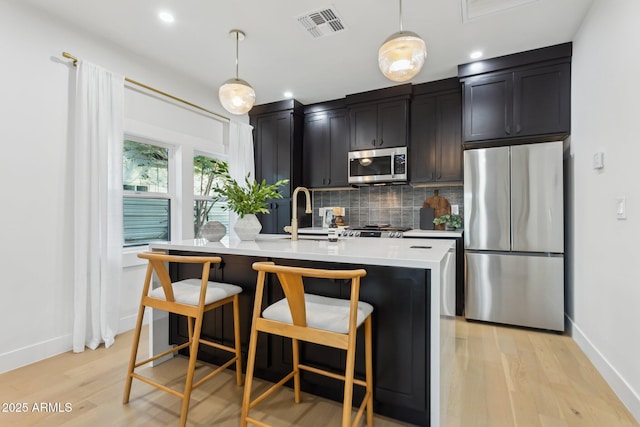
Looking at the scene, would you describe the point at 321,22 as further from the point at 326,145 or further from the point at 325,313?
the point at 325,313

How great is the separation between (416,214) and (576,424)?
2.60 meters

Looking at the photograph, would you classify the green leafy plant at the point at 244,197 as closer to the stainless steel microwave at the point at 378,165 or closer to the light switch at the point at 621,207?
the stainless steel microwave at the point at 378,165

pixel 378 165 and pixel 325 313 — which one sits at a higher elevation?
pixel 378 165

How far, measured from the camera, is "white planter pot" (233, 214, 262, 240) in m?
2.27

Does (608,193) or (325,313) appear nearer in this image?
(325,313)

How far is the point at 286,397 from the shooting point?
1775mm

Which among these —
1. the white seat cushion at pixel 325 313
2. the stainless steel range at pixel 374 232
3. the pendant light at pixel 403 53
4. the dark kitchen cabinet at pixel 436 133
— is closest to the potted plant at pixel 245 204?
the white seat cushion at pixel 325 313

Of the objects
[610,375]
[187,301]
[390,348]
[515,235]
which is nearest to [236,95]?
[187,301]

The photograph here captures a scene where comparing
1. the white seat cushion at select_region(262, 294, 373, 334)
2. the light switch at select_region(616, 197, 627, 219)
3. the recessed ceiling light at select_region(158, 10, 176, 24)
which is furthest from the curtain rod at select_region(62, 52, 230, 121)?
the light switch at select_region(616, 197, 627, 219)

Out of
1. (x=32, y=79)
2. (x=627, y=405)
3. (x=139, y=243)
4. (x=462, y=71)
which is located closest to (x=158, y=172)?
(x=139, y=243)

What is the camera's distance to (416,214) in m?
3.93

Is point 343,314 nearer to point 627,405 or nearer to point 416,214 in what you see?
point 627,405

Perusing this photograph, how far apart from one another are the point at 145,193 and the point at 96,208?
0.67 m

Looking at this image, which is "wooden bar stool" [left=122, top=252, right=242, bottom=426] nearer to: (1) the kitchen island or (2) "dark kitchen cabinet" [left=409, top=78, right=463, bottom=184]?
(1) the kitchen island
